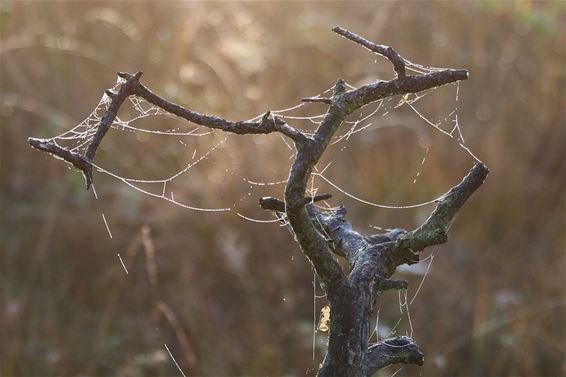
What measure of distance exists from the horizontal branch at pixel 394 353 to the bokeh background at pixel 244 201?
6.22 ft

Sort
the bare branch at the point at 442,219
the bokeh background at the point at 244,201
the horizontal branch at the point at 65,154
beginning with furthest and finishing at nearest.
Result: the bokeh background at the point at 244,201, the bare branch at the point at 442,219, the horizontal branch at the point at 65,154

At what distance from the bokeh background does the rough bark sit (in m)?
1.92

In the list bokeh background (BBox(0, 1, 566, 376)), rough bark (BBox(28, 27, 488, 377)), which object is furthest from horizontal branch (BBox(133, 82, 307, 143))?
bokeh background (BBox(0, 1, 566, 376))

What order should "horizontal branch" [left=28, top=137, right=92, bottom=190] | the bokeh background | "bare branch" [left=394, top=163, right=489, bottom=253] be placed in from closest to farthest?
"horizontal branch" [left=28, top=137, right=92, bottom=190]
"bare branch" [left=394, top=163, right=489, bottom=253]
the bokeh background

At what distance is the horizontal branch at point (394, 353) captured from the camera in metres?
0.86

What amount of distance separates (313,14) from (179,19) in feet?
3.54

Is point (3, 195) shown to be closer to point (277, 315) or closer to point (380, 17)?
point (277, 315)

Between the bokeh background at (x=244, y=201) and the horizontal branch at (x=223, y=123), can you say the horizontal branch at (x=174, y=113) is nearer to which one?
the horizontal branch at (x=223, y=123)

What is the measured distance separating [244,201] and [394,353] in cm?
312

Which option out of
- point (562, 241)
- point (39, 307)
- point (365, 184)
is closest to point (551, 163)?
point (562, 241)

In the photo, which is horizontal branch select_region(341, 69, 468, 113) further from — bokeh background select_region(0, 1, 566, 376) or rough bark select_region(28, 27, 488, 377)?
bokeh background select_region(0, 1, 566, 376)

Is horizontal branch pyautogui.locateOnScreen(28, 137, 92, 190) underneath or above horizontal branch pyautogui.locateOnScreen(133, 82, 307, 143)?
underneath

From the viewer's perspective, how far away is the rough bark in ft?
2.50

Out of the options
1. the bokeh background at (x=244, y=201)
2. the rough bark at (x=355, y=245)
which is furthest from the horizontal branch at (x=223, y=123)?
the bokeh background at (x=244, y=201)
